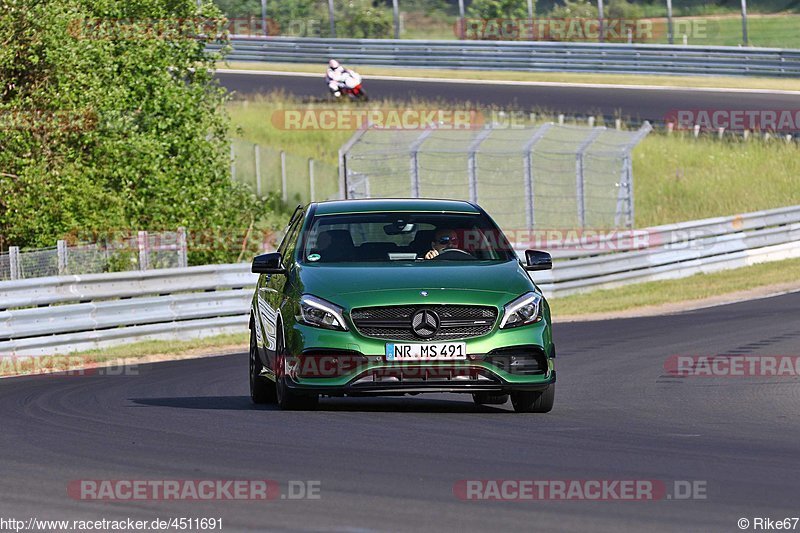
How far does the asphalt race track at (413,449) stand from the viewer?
696cm

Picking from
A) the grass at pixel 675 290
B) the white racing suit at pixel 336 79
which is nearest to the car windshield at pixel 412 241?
the grass at pixel 675 290

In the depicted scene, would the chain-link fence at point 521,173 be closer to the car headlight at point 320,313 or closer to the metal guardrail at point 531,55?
the metal guardrail at point 531,55

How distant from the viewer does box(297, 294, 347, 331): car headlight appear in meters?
10.7

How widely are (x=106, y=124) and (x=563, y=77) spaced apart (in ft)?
89.0

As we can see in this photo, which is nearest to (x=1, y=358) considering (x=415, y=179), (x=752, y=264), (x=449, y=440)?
(x=449, y=440)

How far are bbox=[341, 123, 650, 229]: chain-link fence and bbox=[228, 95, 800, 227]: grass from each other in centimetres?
233

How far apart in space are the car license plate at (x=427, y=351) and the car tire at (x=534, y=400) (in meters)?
0.79

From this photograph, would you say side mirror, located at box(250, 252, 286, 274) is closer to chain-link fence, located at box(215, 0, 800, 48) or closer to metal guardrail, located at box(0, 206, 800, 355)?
metal guardrail, located at box(0, 206, 800, 355)

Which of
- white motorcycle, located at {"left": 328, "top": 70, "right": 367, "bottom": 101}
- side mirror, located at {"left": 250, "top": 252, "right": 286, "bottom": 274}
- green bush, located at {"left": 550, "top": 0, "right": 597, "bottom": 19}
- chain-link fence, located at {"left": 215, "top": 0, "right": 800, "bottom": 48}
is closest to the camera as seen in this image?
side mirror, located at {"left": 250, "top": 252, "right": 286, "bottom": 274}

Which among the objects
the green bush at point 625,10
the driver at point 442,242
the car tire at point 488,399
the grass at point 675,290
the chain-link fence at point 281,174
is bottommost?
the grass at point 675,290

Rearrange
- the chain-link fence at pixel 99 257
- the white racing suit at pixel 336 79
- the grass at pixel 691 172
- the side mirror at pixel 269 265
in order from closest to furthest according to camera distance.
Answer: the side mirror at pixel 269 265, the chain-link fence at pixel 99 257, the grass at pixel 691 172, the white racing suit at pixel 336 79

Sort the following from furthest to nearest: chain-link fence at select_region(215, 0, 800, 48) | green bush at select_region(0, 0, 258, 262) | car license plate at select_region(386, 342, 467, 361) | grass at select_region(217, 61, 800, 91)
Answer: chain-link fence at select_region(215, 0, 800, 48), grass at select_region(217, 61, 800, 91), green bush at select_region(0, 0, 258, 262), car license plate at select_region(386, 342, 467, 361)

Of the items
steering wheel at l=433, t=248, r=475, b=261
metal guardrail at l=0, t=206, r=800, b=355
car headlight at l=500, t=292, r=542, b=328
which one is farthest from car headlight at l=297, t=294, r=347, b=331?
metal guardrail at l=0, t=206, r=800, b=355

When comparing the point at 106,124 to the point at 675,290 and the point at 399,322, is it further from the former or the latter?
the point at 399,322
